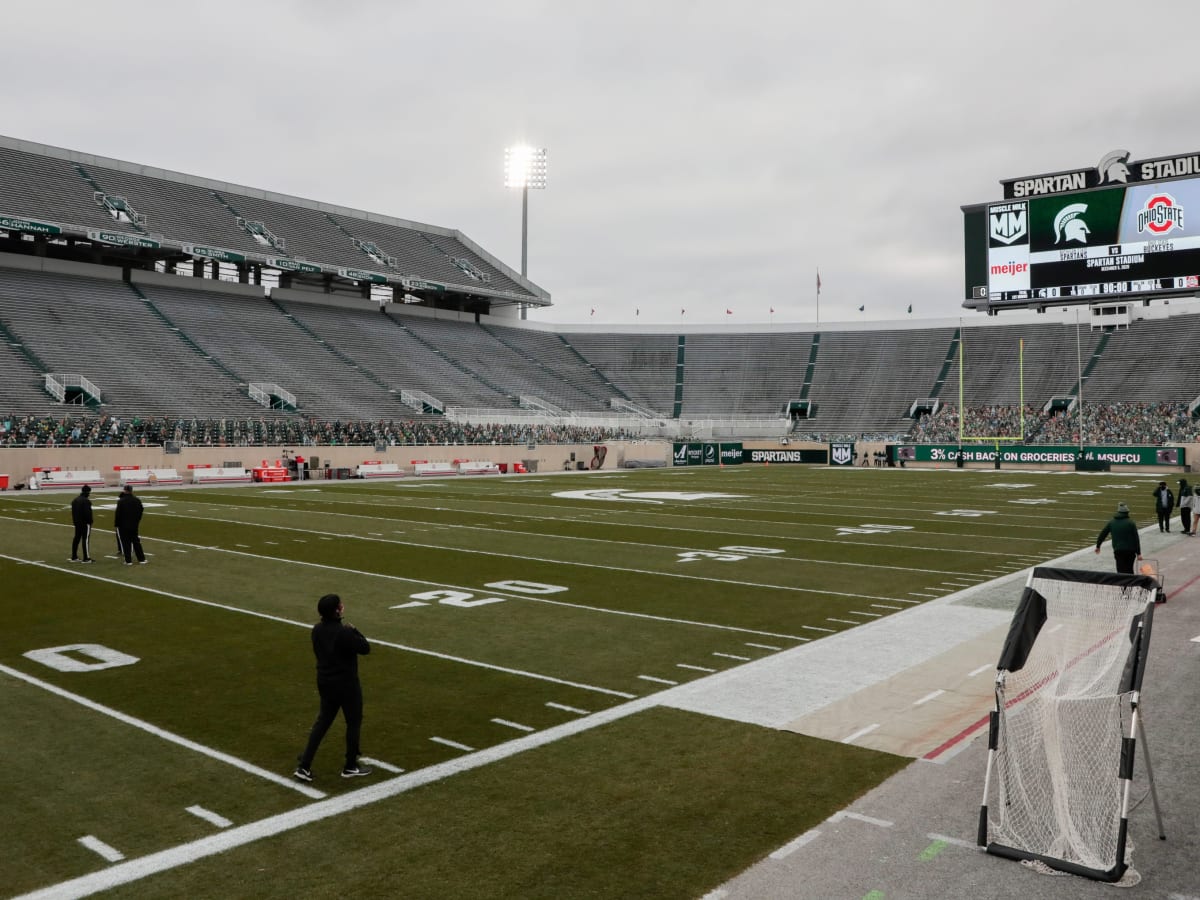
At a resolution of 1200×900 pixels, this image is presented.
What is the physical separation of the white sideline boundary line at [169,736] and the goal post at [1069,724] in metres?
4.34

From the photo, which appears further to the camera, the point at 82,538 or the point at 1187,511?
the point at 1187,511

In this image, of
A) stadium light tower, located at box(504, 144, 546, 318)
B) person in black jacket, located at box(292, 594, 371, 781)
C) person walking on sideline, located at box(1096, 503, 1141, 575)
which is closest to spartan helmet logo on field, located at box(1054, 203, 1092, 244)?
person walking on sideline, located at box(1096, 503, 1141, 575)

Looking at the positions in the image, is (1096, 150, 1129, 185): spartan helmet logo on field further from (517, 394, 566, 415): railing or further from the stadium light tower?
the stadium light tower

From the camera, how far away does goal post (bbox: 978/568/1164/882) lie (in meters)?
5.41

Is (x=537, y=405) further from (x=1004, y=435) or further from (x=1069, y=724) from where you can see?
(x=1069, y=724)

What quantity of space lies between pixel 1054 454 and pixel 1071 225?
20.3m

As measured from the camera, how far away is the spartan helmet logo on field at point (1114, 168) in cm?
3725

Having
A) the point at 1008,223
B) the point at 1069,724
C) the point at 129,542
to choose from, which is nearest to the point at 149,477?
the point at 129,542

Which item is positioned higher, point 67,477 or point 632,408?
point 632,408

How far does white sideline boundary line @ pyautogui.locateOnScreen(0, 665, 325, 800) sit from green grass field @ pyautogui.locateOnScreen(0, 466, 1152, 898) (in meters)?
0.03

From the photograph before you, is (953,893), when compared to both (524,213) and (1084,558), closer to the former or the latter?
(1084,558)

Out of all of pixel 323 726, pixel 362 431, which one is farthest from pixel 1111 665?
pixel 362 431

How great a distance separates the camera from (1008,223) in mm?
39062

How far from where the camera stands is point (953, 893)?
5004mm
